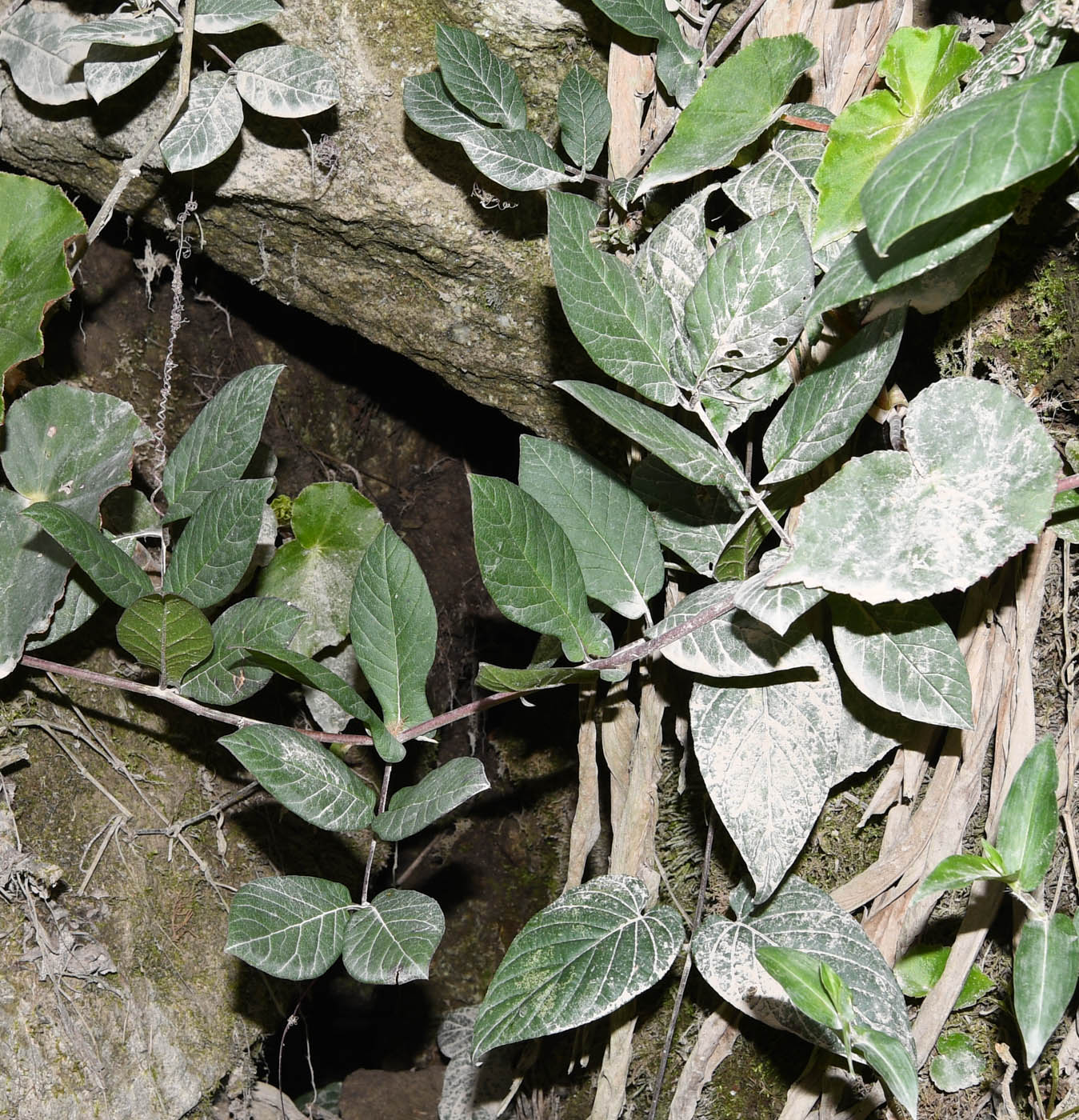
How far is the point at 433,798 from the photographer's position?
959 millimetres

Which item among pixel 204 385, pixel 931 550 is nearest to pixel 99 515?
pixel 204 385

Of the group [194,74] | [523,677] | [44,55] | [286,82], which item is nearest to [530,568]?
[523,677]

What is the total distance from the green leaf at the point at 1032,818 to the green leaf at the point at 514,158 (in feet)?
2.49

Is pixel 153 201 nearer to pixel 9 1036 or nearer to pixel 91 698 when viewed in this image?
pixel 91 698

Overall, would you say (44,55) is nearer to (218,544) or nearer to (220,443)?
(220,443)

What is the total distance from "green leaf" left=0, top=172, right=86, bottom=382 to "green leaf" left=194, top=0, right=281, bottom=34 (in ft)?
0.85

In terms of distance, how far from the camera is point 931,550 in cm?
74

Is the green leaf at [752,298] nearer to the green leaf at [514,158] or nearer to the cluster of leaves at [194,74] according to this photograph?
the green leaf at [514,158]

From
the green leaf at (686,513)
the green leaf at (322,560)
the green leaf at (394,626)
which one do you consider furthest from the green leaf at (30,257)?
the green leaf at (686,513)

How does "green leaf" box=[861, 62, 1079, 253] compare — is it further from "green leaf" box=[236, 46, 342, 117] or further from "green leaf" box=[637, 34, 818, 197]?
"green leaf" box=[236, 46, 342, 117]

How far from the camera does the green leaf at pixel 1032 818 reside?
0.82 meters

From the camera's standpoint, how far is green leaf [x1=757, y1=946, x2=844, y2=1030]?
31.0 inches

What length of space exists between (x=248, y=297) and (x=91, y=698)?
2.36ft

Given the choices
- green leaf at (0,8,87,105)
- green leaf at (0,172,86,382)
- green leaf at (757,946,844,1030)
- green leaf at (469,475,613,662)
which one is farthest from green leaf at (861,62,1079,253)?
green leaf at (0,8,87,105)
